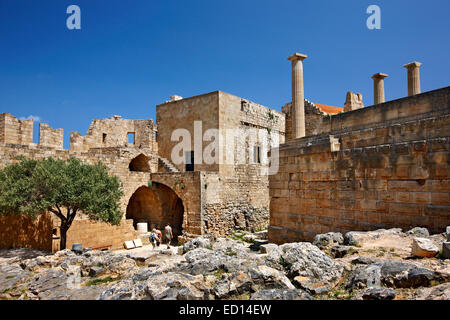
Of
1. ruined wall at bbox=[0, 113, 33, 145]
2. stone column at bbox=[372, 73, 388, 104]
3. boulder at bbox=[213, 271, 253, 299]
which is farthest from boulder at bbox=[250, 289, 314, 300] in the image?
ruined wall at bbox=[0, 113, 33, 145]

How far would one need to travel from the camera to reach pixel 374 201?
6.99 m

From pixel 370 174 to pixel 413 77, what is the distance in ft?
27.6

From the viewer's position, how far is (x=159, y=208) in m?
18.3

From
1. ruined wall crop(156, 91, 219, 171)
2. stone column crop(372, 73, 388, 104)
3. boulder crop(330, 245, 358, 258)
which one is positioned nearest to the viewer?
boulder crop(330, 245, 358, 258)

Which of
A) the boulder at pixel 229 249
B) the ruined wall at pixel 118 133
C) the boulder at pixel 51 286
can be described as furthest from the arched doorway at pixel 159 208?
the boulder at pixel 51 286

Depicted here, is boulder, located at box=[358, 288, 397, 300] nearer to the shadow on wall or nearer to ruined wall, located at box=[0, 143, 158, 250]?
the shadow on wall

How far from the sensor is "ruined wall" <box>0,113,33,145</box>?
15267 mm

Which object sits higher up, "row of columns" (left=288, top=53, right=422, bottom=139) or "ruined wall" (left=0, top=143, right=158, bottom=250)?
"row of columns" (left=288, top=53, right=422, bottom=139)

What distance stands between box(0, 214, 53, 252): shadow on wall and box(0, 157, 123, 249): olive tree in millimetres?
1133

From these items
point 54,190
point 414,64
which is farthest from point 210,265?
point 414,64

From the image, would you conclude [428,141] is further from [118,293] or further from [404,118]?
[118,293]

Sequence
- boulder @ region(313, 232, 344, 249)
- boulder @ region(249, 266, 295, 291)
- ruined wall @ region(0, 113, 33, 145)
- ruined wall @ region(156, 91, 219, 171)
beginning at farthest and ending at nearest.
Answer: ruined wall @ region(156, 91, 219, 171), ruined wall @ region(0, 113, 33, 145), boulder @ region(313, 232, 344, 249), boulder @ region(249, 266, 295, 291)

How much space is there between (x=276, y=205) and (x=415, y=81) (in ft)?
28.4

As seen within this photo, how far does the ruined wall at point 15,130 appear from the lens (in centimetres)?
1527
